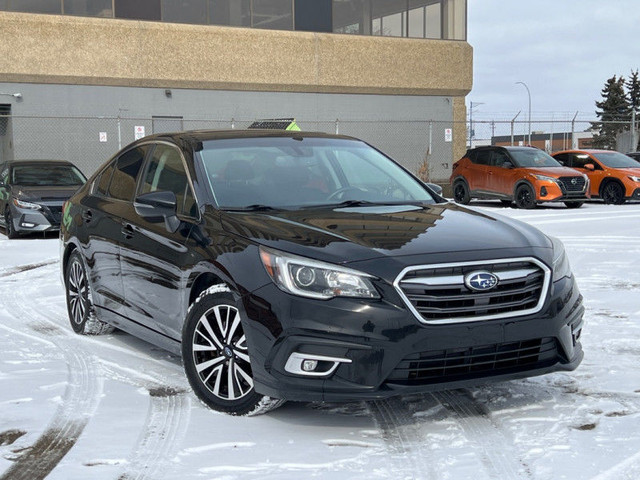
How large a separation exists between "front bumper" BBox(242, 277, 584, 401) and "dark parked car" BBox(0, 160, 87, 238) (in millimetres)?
11784

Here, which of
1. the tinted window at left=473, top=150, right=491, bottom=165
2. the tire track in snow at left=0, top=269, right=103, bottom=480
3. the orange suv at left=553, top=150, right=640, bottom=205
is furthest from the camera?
the tinted window at left=473, top=150, right=491, bottom=165

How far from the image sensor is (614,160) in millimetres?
24594

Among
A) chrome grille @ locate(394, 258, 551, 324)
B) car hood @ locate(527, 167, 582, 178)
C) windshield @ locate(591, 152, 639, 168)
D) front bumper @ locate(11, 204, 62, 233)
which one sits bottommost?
front bumper @ locate(11, 204, 62, 233)

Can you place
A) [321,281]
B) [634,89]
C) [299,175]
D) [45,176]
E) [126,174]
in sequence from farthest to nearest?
[634,89] < [45,176] < [126,174] < [299,175] < [321,281]

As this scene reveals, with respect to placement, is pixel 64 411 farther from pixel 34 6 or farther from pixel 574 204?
pixel 34 6

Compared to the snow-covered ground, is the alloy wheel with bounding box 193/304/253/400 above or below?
above

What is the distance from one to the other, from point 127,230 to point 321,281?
214 centimetres

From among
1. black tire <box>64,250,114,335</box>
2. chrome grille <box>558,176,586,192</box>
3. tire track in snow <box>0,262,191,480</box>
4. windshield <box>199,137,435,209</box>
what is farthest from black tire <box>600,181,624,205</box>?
tire track in snow <box>0,262,191,480</box>

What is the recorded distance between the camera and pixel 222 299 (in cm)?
496

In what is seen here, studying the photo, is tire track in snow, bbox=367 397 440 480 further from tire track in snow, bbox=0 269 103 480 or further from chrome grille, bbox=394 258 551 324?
tire track in snow, bbox=0 269 103 480

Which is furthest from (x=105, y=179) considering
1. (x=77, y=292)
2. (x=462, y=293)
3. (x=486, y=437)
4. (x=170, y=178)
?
(x=486, y=437)

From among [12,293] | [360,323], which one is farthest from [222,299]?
[12,293]

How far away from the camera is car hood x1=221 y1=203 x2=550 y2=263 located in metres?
4.69

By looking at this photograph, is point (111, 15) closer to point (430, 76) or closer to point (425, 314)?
point (430, 76)
